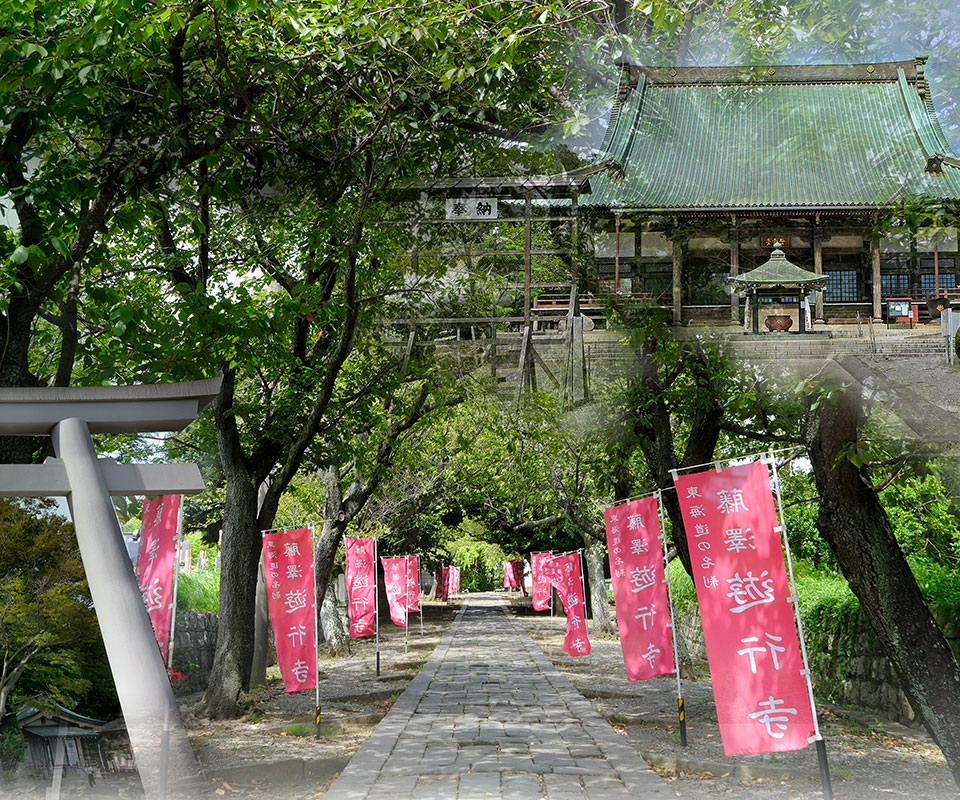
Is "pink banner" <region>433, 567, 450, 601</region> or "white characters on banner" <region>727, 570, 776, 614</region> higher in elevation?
"white characters on banner" <region>727, 570, 776, 614</region>

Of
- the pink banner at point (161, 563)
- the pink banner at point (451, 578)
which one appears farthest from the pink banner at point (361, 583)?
the pink banner at point (451, 578)

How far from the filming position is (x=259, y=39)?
269 inches

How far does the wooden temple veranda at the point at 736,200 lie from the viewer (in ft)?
18.5

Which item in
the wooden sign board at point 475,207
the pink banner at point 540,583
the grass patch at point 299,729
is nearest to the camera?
the wooden sign board at point 475,207

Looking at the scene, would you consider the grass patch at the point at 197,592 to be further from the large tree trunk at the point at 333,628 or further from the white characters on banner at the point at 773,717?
the white characters on banner at the point at 773,717

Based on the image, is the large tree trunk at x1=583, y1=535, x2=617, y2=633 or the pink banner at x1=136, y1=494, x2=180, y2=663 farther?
the large tree trunk at x1=583, y1=535, x2=617, y2=633

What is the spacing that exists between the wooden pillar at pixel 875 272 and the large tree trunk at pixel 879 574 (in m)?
0.78

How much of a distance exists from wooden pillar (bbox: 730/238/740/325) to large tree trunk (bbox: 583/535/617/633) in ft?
59.9

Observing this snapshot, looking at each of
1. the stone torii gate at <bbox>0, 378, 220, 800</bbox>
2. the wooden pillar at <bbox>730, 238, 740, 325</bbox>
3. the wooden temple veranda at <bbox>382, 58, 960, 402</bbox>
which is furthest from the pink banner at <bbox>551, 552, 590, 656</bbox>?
the stone torii gate at <bbox>0, 378, 220, 800</bbox>

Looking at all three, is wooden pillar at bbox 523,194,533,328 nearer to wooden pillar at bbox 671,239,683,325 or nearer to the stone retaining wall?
wooden pillar at bbox 671,239,683,325

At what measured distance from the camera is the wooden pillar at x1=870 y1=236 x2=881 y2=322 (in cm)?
600

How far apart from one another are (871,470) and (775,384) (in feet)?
6.52

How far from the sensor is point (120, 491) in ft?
19.7

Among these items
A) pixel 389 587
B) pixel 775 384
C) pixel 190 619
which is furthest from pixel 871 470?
pixel 389 587
